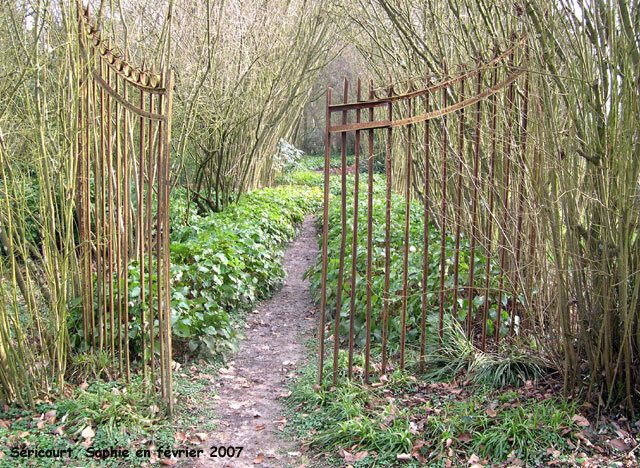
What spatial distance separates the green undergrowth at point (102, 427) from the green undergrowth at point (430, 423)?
0.78 m

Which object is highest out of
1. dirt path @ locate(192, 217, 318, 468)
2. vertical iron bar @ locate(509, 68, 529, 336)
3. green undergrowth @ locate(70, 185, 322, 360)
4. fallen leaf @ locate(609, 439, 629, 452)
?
vertical iron bar @ locate(509, 68, 529, 336)

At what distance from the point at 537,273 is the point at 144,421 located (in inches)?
113

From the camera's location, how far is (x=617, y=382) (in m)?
3.34

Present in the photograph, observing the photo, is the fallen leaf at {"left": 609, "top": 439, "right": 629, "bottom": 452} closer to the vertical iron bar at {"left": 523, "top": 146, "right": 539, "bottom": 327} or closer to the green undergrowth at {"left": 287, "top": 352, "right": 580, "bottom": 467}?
the green undergrowth at {"left": 287, "top": 352, "right": 580, "bottom": 467}

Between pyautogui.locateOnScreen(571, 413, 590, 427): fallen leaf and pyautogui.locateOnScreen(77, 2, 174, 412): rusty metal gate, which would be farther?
pyautogui.locateOnScreen(77, 2, 174, 412): rusty metal gate

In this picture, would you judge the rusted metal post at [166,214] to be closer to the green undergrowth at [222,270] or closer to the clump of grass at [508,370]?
the green undergrowth at [222,270]

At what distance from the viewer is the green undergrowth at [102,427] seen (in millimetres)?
3256

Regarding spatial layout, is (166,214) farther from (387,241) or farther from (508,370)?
(508,370)

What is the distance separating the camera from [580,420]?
323cm

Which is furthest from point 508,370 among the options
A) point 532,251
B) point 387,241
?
point 387,241

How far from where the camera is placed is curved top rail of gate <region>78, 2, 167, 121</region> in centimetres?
371

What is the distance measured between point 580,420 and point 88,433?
292 cm

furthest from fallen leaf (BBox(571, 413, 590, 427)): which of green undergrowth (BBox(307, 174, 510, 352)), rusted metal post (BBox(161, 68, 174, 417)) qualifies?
rusted metal post (BBox(161, 68, 174, 417))

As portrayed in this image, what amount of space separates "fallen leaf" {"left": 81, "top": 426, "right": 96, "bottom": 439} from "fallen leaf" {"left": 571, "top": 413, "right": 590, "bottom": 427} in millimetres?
2851
